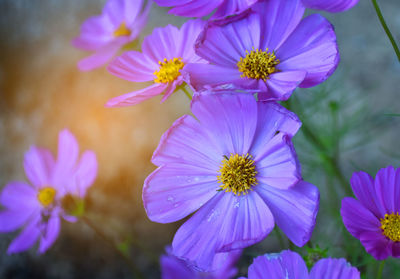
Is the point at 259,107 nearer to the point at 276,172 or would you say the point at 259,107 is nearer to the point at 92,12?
the point at 276,172

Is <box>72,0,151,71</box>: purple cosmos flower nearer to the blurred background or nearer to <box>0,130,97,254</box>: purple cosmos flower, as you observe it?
<box>0,130,97,254</box>: purple cosmos flower

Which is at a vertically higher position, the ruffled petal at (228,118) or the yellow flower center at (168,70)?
the yellow flower center at (168,70)

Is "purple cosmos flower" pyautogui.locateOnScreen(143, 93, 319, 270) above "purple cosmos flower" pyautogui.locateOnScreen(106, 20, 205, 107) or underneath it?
underneath

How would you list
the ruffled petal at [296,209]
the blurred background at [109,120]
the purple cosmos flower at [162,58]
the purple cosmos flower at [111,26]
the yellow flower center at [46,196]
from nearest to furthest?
the ruffled petal at [296,209] → the purple cosmos flower at [162,58] → the purple cosmos flower at [111,26] → the yellow flower center at [46,196] → the blurred background at [109,120]

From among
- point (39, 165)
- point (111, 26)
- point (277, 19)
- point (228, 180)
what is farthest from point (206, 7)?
point (39, 165)

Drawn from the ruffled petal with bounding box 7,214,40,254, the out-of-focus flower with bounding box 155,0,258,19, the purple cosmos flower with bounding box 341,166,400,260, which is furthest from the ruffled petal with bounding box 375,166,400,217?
the ruffled petal with bounding box 7,214,40,254

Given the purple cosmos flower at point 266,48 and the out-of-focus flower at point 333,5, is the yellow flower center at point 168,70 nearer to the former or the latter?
the purple cosmos flower at point 266,48

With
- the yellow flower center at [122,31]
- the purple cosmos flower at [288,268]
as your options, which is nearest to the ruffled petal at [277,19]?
the purple cosmos flower at [288,268]
